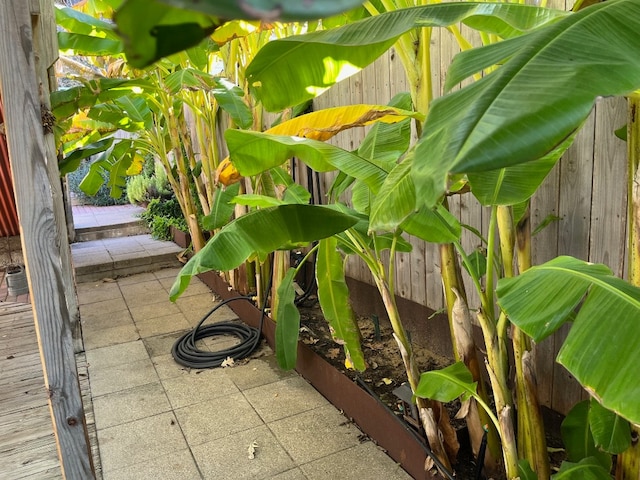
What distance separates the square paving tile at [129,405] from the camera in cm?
280

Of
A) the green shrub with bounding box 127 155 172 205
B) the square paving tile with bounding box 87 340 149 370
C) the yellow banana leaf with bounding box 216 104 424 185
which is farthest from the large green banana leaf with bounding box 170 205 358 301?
the green shrub with bounding box 127 155 172 205

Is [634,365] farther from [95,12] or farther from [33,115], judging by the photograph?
[95,12]

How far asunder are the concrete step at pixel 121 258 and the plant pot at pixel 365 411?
3143mm

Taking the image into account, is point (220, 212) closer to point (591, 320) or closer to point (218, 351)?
point (218, 351)

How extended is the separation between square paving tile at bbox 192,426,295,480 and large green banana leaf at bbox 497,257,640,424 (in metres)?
1.53

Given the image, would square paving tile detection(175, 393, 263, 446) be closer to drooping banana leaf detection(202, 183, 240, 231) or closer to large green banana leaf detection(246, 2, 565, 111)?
drooping banana leaf detection(202, 183, 240, 231)

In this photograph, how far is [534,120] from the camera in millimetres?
637

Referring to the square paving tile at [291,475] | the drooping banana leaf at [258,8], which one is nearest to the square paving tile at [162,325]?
the square paving tile at [291,475]

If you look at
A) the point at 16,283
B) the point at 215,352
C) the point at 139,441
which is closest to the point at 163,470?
the point at 139,441

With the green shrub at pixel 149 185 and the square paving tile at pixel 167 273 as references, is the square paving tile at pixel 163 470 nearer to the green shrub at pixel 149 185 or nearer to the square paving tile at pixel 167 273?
the square paving tile at pixel 167 273

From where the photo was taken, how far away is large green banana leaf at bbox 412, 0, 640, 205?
0.61m

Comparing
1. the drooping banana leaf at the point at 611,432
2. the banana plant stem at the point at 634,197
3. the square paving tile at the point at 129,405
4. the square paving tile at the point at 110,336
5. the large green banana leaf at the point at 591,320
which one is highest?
the banana plant stem at the point at 634,197

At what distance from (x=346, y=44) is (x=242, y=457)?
2001 mm

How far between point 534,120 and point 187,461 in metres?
2.32
